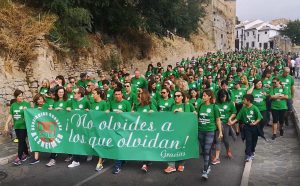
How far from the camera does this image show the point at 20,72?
13.6 meters

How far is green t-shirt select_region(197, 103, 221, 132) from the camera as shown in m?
7.82

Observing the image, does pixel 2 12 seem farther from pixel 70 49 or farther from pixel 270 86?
pixel 270 86

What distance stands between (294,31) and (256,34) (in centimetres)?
2115

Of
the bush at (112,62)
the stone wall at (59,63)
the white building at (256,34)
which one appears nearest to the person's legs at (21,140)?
the stone wall at (59,63)

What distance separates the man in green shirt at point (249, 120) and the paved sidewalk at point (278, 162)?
447mm

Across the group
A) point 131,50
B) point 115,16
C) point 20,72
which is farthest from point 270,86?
point 131,50

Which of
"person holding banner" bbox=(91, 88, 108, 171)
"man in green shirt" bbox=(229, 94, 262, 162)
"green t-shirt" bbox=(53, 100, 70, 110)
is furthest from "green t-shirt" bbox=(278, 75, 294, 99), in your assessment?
"green t-shirt" bbox=(53, 100, 70, 110)

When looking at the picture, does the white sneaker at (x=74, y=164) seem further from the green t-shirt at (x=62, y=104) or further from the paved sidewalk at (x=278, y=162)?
the paved sidewalk at (x=278, y=162)

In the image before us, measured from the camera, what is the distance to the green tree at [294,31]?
97.7 metres

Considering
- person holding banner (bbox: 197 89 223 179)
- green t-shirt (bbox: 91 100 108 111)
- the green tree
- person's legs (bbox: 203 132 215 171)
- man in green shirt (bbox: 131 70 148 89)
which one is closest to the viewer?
person's legs (bbox: 203 132 215 171)

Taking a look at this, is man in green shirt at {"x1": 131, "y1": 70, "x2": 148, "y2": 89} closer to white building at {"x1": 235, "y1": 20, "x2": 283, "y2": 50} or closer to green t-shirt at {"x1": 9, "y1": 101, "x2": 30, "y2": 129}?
green t-shirt at {"x1": 9, "y1": 101, "x2": 30, "y2": 129}

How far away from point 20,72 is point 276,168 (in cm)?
934

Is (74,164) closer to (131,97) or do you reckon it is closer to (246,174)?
(131,97)

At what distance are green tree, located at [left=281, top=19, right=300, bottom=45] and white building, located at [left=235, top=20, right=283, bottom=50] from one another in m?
5.62
